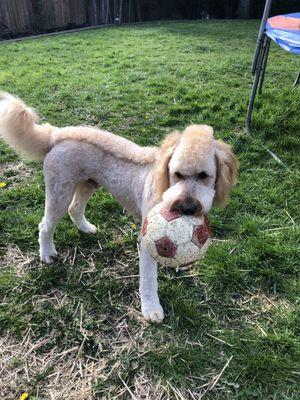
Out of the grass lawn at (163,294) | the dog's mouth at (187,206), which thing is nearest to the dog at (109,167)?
the dog's mouth at (187,206)

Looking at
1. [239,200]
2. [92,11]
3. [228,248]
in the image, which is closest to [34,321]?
[228,248]

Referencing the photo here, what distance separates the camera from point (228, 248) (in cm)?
348

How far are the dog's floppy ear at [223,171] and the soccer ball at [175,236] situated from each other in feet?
0.90

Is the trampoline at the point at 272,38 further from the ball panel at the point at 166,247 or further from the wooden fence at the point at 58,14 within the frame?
the wooden fence at the point at 58,14

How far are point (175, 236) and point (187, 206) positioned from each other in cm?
21

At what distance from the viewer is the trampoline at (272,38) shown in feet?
14.7

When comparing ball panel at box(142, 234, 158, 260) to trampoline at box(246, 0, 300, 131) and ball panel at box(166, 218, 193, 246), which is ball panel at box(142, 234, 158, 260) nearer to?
ball panel at box(166, 218, 193, 246)

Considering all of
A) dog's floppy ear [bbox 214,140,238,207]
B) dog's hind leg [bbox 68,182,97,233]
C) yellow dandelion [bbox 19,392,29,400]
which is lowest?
yellow dandelion [bbox 19,392,29,400]

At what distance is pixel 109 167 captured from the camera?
9.75 feet

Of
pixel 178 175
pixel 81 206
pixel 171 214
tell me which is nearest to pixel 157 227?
pixel 171 214

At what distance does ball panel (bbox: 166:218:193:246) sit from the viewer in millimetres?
2336

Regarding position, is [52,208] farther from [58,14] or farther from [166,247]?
[58,14]

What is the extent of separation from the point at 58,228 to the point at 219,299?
1.77 metres

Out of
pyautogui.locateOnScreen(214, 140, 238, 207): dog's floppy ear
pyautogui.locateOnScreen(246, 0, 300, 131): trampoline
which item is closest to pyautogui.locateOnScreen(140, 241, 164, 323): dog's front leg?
pyautogui.locateOnScreen(214, 140, 238, 207): dog's floppy ear
